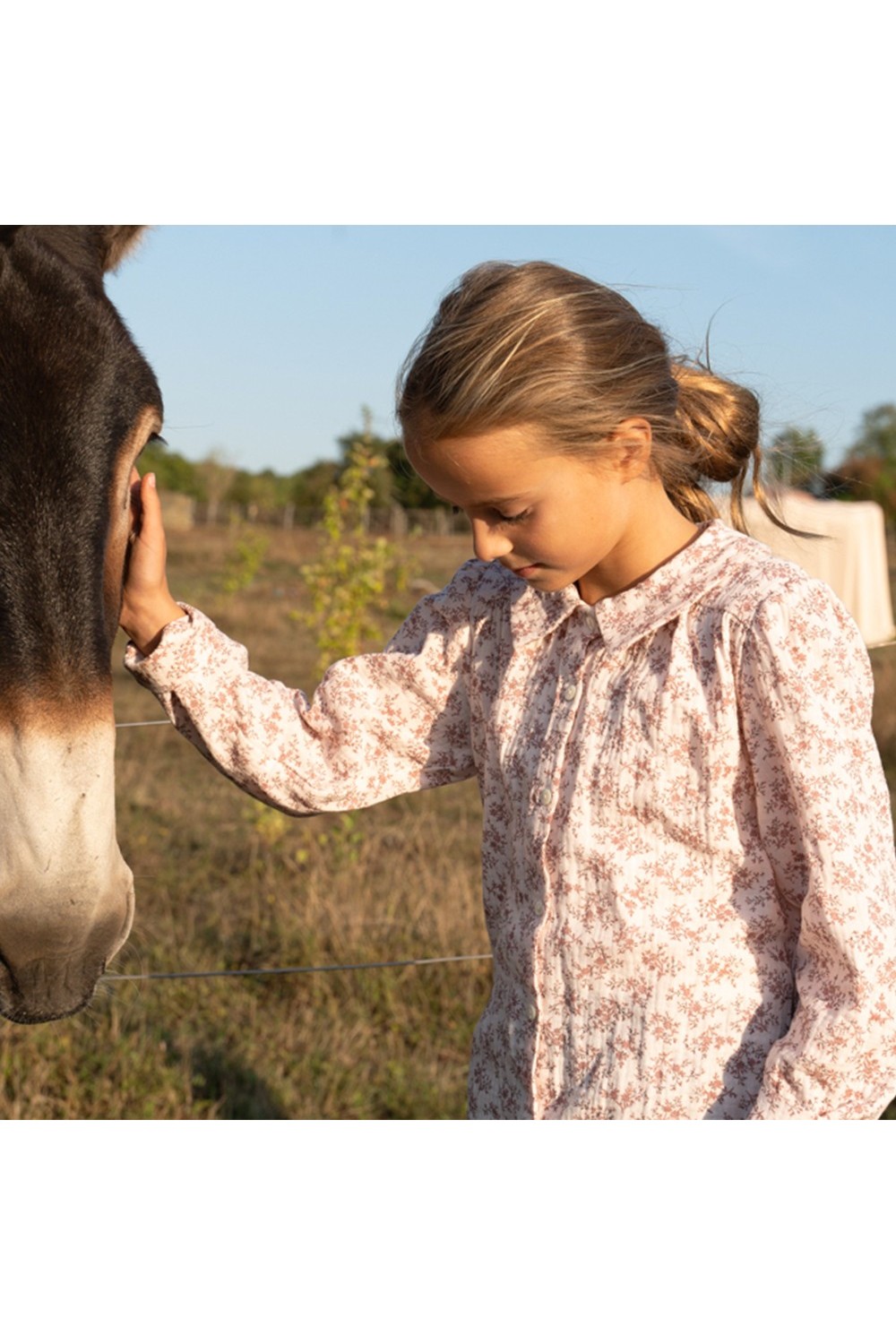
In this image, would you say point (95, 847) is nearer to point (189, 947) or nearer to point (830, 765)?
point (830, 765)

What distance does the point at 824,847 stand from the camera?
1.45 m

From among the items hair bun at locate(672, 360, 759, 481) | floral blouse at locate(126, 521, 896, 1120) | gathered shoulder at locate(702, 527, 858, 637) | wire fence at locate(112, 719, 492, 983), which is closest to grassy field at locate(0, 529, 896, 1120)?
wire fence at locate(112, 719, 492, 983)

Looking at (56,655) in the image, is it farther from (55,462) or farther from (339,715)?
(339,715)

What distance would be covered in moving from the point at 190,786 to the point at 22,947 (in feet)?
17.4

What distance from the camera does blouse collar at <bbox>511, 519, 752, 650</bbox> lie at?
5.45 feet

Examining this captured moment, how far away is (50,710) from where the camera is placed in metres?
1.54

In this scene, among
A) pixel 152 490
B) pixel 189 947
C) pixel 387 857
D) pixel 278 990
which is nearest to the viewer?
pixel 152 490

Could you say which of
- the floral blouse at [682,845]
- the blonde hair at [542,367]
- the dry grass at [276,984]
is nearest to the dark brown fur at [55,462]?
the floral blouse at [682,845]

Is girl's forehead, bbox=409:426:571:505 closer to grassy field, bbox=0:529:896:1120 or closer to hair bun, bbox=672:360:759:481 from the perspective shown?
hair bun, bbox=672:360:759:481

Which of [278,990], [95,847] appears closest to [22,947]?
[95,847]

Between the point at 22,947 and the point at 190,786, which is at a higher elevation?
the point at 22,947

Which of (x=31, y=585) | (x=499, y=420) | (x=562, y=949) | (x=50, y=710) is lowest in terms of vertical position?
(x=562, y=949)

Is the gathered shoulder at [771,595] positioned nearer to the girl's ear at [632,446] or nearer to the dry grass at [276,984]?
the girl's ear at [632,446]

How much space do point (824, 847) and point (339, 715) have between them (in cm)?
80
